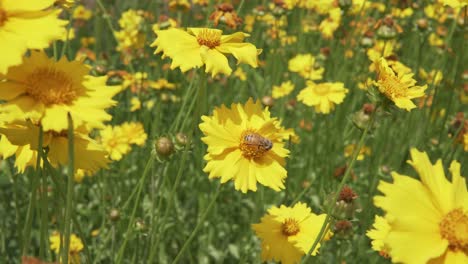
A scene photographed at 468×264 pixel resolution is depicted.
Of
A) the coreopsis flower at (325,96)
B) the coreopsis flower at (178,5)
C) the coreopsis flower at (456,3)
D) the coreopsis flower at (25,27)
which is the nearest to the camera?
the coreopsis flower at (25,27)

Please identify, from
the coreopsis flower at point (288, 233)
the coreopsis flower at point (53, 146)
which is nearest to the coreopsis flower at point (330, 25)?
the coreopsis flower at point (288, 233)

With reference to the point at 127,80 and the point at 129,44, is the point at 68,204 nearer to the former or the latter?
the point at 127,80

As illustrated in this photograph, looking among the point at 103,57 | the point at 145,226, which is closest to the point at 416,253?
the point at 145,226

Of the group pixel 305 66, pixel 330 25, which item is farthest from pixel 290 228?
pixel 330 25

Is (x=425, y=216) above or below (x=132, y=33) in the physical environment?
above

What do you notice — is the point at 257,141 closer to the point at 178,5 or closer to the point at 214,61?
the point at 214,61

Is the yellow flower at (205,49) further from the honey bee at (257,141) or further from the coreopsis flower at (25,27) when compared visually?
the coreopsis flower at (25,27)
